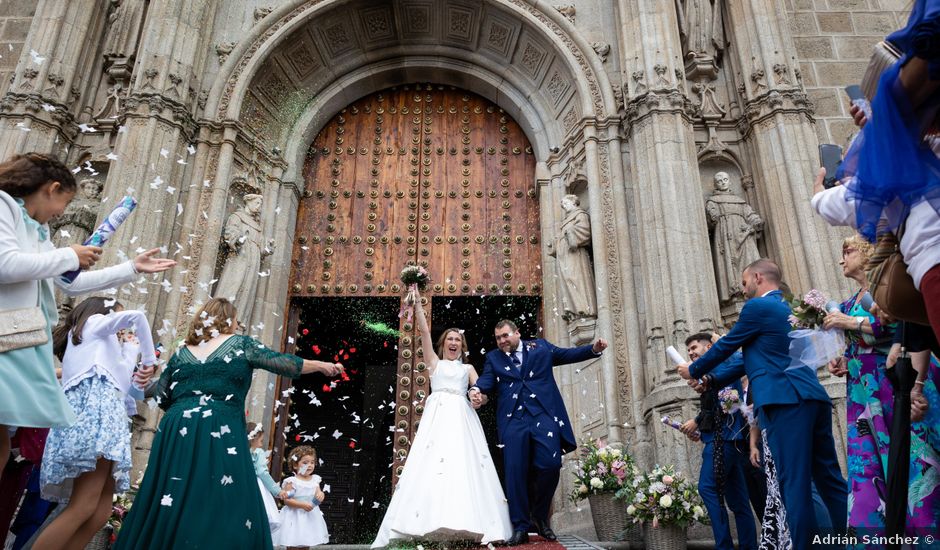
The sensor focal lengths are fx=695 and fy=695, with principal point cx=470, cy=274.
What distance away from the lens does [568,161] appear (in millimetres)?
9859

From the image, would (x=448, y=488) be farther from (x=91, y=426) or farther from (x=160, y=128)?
(x=160, y=128)

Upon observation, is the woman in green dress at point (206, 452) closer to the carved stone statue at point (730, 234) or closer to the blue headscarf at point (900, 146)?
the blue headscarf at point (900, 146)

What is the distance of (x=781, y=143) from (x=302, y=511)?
718 cm

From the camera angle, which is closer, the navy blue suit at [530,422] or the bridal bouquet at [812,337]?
the bridal bouquet at [812,337]

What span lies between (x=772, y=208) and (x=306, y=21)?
23.0 ft

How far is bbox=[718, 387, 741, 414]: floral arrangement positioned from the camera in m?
5.48

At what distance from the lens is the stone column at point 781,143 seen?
8.26 meters

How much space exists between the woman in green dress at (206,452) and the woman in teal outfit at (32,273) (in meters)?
0.95

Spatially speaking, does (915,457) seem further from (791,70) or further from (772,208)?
(791,70)

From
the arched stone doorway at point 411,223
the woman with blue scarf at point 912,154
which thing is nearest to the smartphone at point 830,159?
the woman with blue scarf at point 912,154

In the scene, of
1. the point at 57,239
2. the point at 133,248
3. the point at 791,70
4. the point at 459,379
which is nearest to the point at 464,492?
the point at 459,379

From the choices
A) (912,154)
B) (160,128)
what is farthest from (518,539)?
(160,128)

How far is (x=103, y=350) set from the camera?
4457 millimetres

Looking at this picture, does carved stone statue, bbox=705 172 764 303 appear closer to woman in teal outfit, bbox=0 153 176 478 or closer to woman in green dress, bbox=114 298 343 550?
woman in green dress, bbox=114 298 343 550
